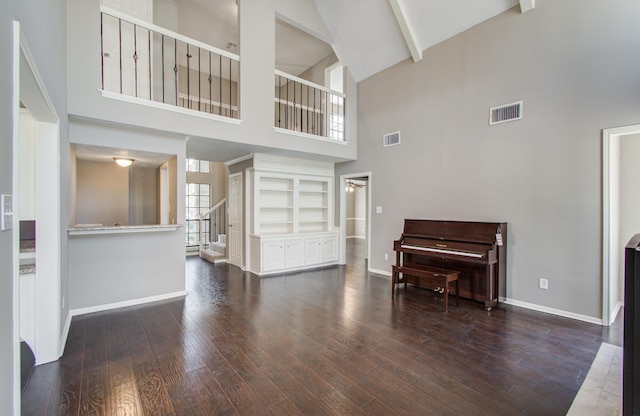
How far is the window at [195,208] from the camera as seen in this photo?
8914 mm

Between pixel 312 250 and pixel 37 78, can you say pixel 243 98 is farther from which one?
pixel 312 250

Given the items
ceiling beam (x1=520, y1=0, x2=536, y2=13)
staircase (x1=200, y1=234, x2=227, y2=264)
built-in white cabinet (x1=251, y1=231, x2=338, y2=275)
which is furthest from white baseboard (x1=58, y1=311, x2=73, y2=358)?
ceiling beam (x1=520, y1=0, x2=536, y2=13)

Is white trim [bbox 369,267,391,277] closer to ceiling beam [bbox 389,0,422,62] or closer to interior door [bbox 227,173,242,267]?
interior door [bbox 227,173,242,267]

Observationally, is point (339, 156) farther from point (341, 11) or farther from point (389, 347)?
point (389, 347)

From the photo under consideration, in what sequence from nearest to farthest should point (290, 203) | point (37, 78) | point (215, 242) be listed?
point (37, 78)
point (290, 203)
point (215, 242)

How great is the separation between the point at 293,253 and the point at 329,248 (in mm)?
935

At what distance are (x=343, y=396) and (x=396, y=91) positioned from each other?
499 cm

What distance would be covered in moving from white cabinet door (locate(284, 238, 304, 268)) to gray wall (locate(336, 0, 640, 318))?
2229 mm

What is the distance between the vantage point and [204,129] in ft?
13.6

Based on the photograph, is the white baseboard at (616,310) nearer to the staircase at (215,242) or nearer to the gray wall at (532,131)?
the gray wall at (532,131)

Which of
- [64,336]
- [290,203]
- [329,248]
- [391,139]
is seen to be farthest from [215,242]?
[391,139]

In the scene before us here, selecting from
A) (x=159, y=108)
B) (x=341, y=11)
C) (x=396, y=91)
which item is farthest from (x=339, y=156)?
(x=159, y=108)

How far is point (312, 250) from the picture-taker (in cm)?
622

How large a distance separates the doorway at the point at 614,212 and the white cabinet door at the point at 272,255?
15.4ft
